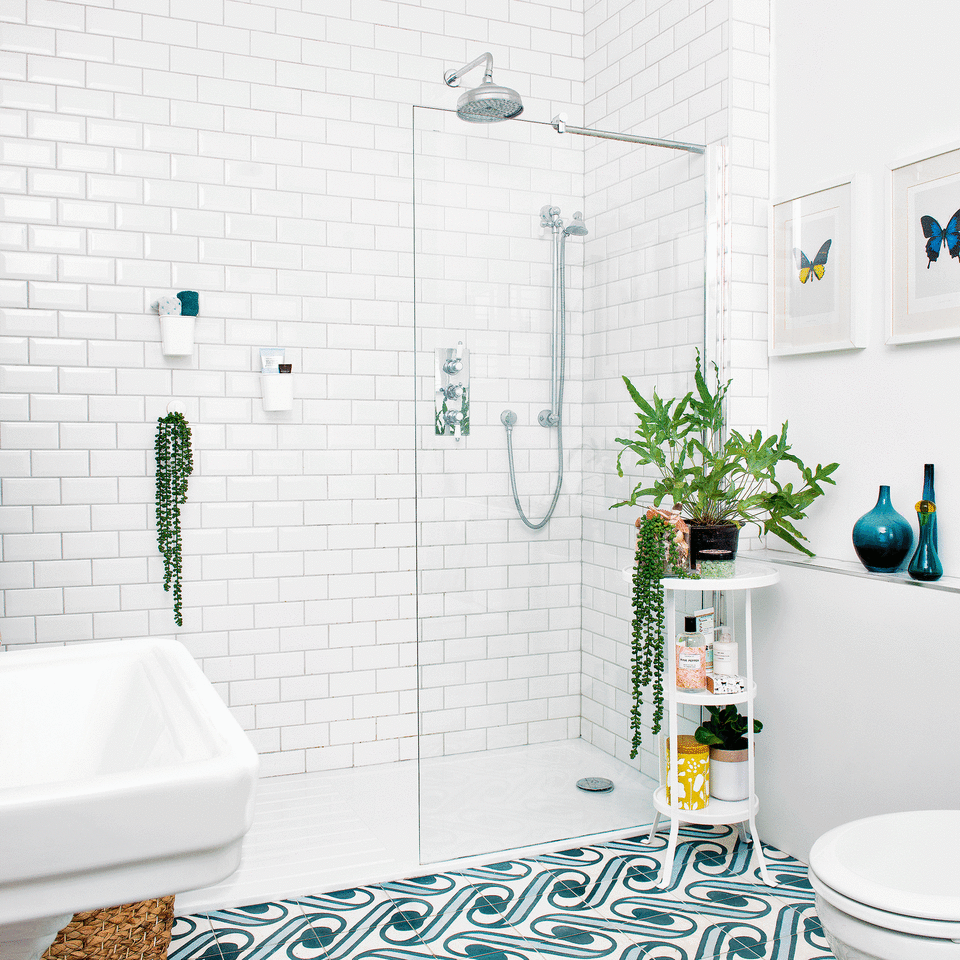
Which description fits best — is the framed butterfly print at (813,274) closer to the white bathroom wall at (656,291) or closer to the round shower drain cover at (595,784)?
the white bathroom wall at (656,291)

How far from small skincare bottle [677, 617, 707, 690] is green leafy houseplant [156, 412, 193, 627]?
176 cm

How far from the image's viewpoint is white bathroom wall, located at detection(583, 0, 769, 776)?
2750 millimetres

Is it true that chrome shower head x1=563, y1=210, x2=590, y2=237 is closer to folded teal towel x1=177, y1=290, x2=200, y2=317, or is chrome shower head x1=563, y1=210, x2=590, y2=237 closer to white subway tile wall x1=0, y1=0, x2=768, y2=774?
white subway tile wall x1=0, y1=0, x2=768, y2=774

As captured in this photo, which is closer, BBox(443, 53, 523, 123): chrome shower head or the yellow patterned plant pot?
BBox(443, 53, 523, 123): chrome shower head

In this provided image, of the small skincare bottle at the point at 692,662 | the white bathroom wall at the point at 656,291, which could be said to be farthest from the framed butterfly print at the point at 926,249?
the small skincare bottle at the point at 692,662

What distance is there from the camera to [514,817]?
2662 mm

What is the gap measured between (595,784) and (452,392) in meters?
1.39

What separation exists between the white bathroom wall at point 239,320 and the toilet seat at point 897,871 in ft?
7.05

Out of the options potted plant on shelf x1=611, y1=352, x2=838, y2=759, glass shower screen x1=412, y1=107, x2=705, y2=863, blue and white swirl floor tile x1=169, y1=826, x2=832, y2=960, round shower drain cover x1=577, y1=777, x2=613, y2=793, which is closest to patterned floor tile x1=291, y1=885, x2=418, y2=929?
blue and white swirl floor tile x1=169, y1=826, x2=832, y2=960

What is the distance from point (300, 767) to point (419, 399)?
65.8 inches

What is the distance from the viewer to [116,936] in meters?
1.92

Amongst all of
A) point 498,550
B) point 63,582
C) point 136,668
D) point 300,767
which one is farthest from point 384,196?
point 136,668

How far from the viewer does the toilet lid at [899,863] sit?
1.39 meters

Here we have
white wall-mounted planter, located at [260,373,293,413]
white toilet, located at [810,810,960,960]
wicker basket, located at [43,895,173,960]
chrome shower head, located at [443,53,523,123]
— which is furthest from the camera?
white wall-mounted planter, located at [260,373,293,413]
